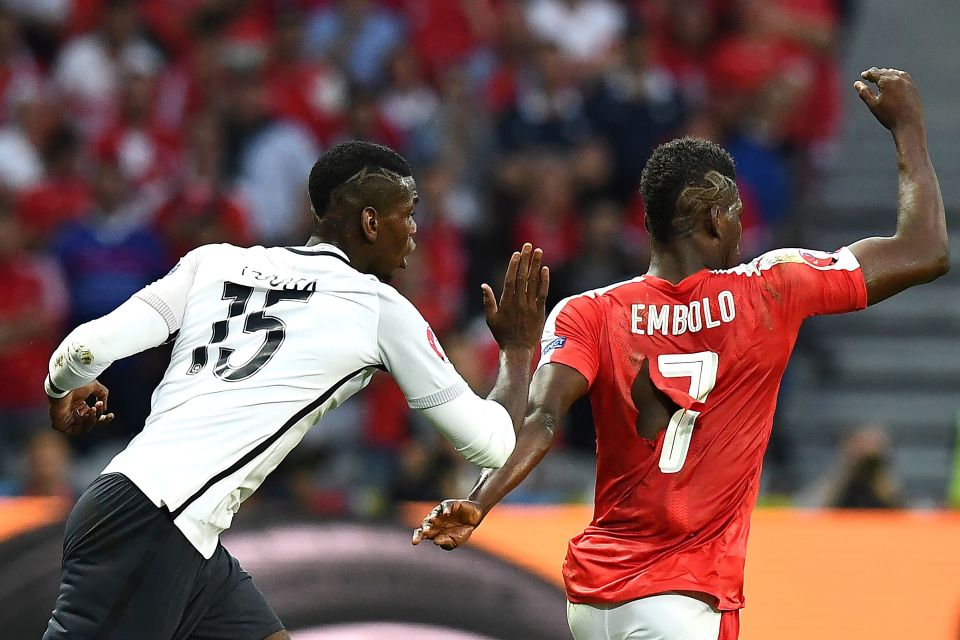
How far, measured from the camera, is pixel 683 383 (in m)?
3.89

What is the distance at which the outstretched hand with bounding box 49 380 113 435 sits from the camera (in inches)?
164

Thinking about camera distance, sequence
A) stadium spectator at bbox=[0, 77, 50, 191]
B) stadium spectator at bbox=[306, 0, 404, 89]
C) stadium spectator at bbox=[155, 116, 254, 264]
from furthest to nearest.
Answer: stadium spectator at bbox=[306, 0, 404, 89] → stadium spectator at bbox=[0, 77, 50, 191] → stadium spectator at bbox=[155, 116, 254, 264]

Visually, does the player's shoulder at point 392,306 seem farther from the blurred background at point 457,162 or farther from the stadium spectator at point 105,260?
the stadium spectator at point 105,260

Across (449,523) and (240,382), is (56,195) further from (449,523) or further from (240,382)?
(449,523)

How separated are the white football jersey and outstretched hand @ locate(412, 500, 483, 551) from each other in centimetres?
36

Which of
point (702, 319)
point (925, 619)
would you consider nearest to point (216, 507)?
point (702, 319)

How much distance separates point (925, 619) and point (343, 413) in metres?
3.92

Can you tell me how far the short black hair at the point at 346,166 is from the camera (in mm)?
4023

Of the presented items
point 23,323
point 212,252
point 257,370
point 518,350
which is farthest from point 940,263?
point 23,323

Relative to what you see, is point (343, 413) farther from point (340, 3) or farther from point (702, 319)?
point (702, 319)

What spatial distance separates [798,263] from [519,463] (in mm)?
994

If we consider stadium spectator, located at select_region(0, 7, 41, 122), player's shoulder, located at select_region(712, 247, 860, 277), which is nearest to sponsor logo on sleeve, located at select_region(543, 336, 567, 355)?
player's shoulder, located at select_region(712, 247, 860, 277)

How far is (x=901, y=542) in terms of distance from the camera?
6219mm

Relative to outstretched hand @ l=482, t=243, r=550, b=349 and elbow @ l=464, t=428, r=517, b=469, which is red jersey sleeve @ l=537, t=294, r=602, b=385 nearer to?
outstretched hand @ l=482, t=243, r=550, b=349
